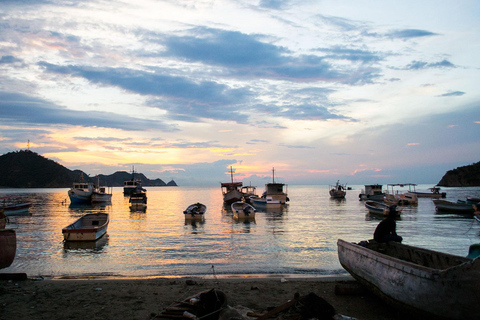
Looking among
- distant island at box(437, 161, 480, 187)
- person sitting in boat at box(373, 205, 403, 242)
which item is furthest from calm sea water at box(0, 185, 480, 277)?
distant island at box(437, 161, 480, 187)

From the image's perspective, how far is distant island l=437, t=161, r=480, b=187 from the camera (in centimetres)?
16394

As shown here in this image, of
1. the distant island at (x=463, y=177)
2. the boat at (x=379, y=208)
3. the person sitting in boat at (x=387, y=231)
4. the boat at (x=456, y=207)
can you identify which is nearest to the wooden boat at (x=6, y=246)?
the person sitting in boat at (x=387, y=231)

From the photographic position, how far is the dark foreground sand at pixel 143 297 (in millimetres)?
8056

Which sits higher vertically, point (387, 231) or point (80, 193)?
point (387, 231)

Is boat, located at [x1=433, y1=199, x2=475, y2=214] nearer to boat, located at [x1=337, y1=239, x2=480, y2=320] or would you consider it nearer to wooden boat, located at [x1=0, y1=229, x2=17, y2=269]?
boat, located at [x1=337, y1=239, x2=480, y2=320]

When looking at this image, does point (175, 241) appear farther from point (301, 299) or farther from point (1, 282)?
point (301, 299)

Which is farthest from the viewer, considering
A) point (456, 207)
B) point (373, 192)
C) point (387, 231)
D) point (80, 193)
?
point (373, 192)

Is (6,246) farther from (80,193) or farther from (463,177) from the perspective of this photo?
(463,177)

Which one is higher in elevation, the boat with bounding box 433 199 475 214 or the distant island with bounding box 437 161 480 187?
the distant island with bounding box 437 161 480 187

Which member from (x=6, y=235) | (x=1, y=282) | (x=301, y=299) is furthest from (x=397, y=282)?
(x=1, y=282)

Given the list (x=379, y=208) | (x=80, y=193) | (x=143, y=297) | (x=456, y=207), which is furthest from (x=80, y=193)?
(x=456, y=207)

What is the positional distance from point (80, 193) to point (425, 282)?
68.7m

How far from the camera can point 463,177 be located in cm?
17075

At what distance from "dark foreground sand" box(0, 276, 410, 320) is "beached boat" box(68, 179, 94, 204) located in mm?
59564
